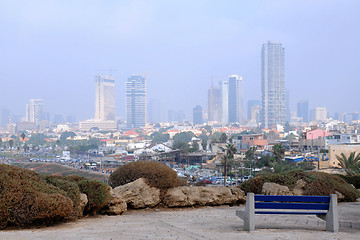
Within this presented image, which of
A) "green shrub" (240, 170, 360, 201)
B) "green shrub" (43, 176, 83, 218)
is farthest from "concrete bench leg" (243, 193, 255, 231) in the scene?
"green shrub" (240, 170, 360, 201)

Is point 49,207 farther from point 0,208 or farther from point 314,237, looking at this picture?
point 314,237

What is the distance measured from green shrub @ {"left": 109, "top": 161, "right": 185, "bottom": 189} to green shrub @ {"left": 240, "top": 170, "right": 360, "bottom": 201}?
1.56m

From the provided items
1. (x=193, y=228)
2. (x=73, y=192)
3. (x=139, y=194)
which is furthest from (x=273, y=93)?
(x=193, y=228)

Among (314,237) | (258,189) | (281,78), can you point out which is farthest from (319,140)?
(281,78)

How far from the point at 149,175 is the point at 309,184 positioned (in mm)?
→ 3321

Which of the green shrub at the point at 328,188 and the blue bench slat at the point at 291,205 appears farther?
the green shrub at the point at 328,188

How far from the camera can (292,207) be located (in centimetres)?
484

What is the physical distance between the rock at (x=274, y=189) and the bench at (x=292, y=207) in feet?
10.2

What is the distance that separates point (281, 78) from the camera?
634ft

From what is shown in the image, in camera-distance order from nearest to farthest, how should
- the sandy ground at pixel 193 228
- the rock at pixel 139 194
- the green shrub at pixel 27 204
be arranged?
the sandy ground at pixel 193 228, the green shrub at pixel 27 204, the rock at pixel 139 194

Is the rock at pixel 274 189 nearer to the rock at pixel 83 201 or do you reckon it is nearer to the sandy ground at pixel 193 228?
the sandy ground at pixel 193 228

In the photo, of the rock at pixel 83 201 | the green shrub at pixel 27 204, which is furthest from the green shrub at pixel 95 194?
the green shrub at pixel 27 204

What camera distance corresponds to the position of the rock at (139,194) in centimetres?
759

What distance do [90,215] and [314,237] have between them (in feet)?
12.1
